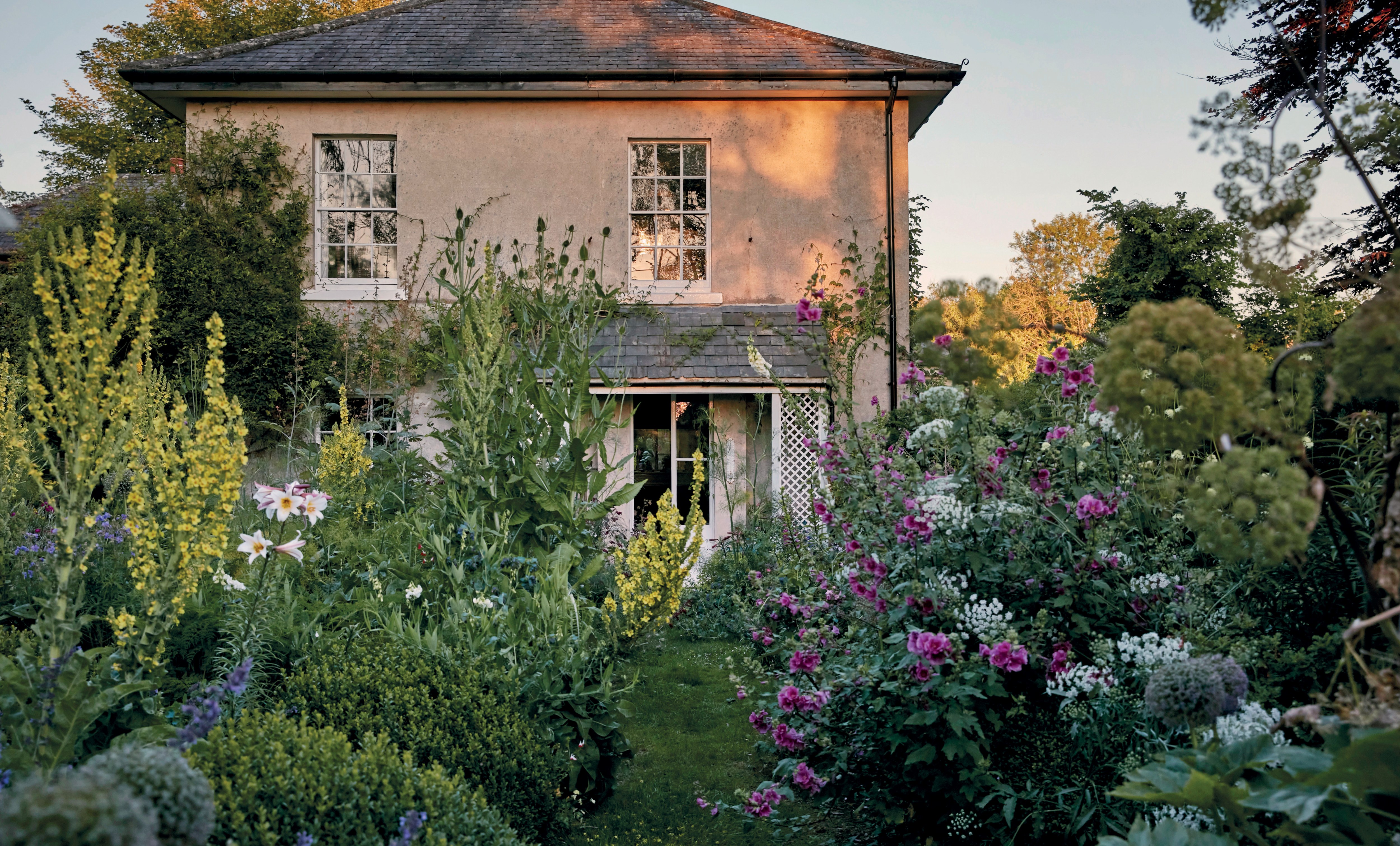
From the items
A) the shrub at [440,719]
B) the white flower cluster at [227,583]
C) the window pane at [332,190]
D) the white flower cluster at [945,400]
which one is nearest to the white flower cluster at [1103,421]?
the white flower cluster at [945,400]

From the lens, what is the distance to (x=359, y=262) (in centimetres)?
1062

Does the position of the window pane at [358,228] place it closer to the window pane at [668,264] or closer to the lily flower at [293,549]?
the window pane at [668,264]

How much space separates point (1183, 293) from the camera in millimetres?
12711

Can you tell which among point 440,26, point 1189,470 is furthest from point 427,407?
point 1189,470

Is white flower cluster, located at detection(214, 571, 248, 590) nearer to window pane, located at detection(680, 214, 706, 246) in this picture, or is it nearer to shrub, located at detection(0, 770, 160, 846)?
shrub, located at detection(0, 770, 160, 846)

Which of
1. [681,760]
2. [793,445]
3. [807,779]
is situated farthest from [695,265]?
[807,779]

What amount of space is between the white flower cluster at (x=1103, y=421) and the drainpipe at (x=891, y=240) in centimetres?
698

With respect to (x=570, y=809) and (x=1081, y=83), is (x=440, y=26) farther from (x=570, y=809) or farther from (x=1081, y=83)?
(x=570, y=809)

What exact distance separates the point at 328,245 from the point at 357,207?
1.95ft

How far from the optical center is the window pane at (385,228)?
10.6 metres

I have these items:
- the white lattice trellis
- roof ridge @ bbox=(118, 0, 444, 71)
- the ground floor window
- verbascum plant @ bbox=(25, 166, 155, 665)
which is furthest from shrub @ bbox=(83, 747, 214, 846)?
roof ridge @ bbox=(118, 0, 444, 71)

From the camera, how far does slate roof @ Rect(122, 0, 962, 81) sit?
10008 mm

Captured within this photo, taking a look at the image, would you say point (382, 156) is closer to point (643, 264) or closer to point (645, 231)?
point (645, 231)

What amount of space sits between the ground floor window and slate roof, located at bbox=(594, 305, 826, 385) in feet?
1.83
